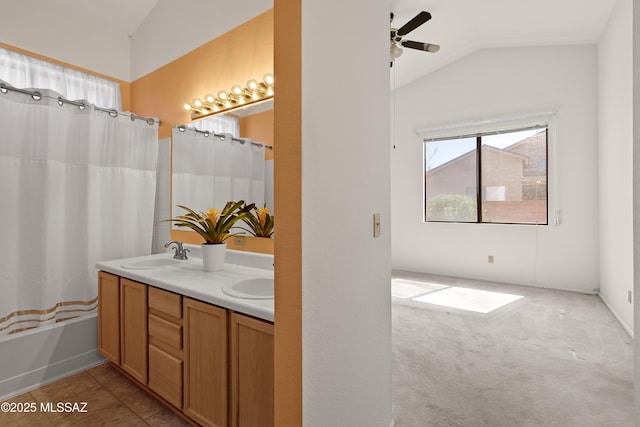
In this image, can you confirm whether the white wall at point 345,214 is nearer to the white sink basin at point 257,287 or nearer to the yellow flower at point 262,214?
the white sink basin at point 257,287

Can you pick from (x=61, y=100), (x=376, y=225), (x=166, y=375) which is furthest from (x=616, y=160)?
(x=61, y=100)

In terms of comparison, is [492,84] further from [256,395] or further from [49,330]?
[49,330]

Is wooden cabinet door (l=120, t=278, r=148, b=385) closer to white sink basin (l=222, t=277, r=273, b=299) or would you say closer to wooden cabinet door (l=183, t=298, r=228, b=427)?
wooden cabinet door (l=183, t=298, r=228, b=427)

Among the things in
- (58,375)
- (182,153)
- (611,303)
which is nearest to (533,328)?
(611,303)

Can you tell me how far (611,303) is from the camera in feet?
10.7

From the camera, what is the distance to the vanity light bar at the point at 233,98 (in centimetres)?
214

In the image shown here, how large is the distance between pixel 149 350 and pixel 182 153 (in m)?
1.60

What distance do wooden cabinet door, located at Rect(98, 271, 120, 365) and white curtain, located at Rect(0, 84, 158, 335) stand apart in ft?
1.13

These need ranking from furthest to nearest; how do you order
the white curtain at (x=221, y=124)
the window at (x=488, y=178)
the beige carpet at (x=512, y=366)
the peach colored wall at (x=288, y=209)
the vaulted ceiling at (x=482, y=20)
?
the window at (x=488, y=178) < the vaulted ceiling at (x=482, y=20) < the white curtain at (x=221, y=124) < the beige carpet at (x=512, y=366) < the peach colored wall at (x=288, y=209)

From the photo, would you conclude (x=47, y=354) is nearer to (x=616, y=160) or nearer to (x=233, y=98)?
(x=233, y=98)

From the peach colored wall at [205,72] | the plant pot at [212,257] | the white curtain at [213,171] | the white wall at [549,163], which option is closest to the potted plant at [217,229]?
the plant pot at [212,257]

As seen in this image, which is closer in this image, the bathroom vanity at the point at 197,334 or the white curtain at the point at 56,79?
the bathroom vanity at the point at 197,334

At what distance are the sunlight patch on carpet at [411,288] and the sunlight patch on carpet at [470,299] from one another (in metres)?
0.13

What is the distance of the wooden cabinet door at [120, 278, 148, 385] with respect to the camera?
1.80m
